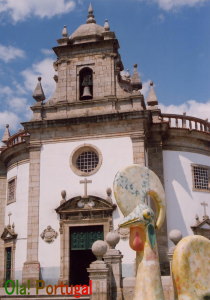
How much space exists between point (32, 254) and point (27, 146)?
501 centimetres

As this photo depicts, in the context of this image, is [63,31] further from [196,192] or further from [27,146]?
[196,192]

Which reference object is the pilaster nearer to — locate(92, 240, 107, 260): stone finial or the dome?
the dome

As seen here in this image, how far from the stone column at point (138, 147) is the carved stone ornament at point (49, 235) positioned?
4.14m

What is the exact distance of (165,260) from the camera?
16922mm

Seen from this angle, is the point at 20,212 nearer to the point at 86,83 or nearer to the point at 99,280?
the point at 86,83

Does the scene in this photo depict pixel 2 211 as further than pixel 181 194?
Yes

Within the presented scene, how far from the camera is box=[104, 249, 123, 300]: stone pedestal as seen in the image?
1116 cm

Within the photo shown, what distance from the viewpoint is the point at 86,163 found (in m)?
17.8

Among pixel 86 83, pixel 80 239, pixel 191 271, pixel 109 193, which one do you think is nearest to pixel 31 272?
pixel 80 239

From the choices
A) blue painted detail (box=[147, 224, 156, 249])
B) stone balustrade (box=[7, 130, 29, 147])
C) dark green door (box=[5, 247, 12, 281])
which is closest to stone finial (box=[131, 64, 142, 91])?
stone balustrade (box=[7, 130, 29, 147])

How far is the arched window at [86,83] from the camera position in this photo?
1878 cm

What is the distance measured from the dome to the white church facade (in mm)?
44

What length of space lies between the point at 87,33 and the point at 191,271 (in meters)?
14.3

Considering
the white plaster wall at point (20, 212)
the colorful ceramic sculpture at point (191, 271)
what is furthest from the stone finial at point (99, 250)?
the white plaster wall at point (20, 212)
